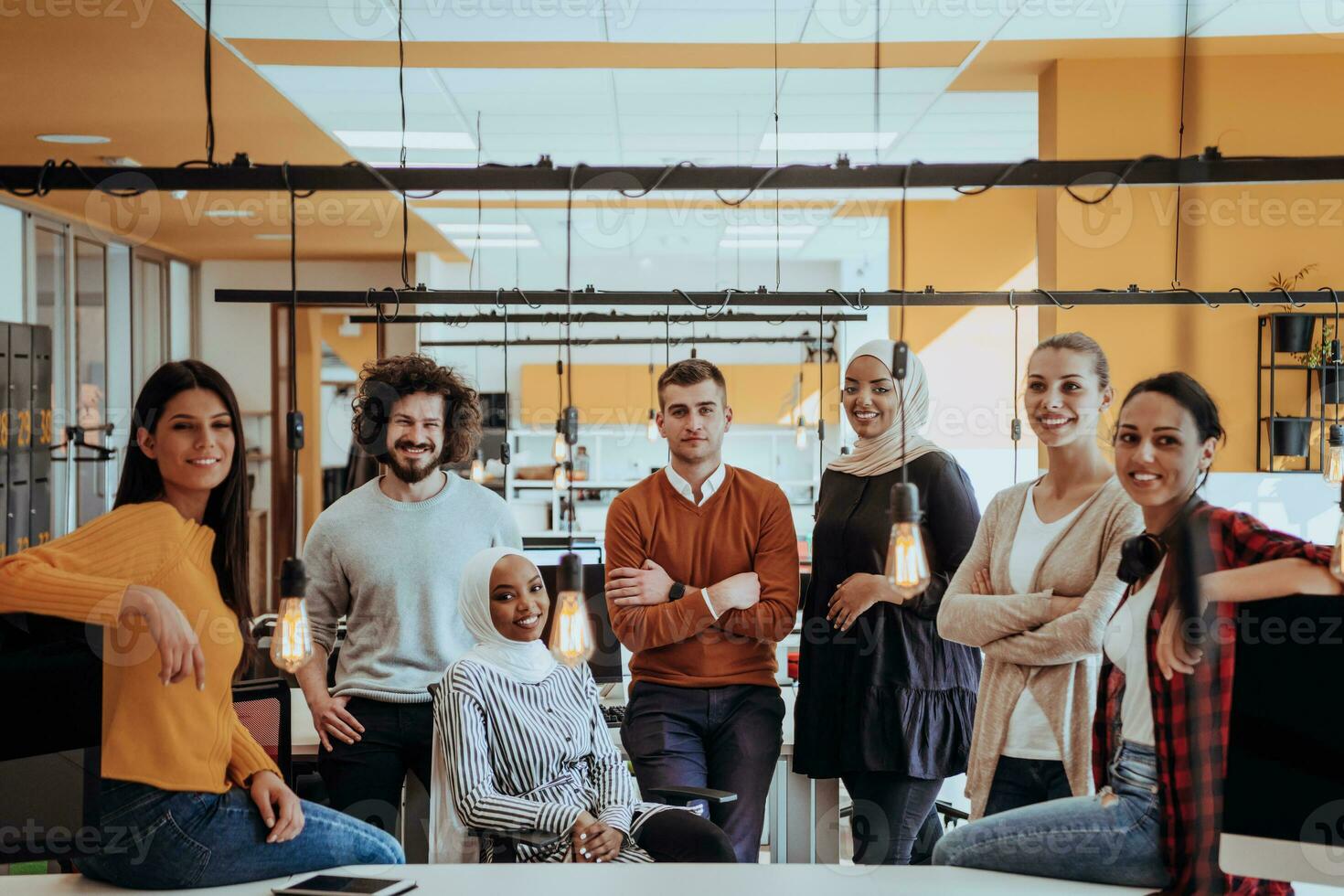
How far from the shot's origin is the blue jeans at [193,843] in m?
2.02

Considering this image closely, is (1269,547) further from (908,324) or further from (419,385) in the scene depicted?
(908,324)

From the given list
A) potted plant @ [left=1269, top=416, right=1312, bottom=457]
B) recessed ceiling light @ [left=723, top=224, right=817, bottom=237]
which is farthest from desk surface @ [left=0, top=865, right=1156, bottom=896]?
recessed ceiling light @ [left=723, top=224, right=817, bottom=237]

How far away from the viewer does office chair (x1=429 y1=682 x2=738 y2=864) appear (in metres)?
2.58

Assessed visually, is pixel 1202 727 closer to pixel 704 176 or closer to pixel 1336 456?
pixel 704 176

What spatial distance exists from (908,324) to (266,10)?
500 centimetres

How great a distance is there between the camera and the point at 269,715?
303 centimetres

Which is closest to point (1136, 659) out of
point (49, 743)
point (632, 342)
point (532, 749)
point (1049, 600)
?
point (1049, 600)

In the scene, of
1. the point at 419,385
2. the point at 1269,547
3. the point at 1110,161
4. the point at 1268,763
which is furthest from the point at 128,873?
the point at 1110,161

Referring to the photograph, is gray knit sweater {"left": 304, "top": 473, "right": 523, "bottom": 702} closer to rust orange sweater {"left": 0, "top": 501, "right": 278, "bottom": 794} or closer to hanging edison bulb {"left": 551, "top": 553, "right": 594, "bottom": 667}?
rust orange sweater {"left": 0, "top": 501, "right": 278, "bottom": 794}

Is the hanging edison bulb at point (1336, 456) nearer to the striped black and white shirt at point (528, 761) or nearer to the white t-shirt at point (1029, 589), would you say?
the white t-shirt at point (1029, 589)

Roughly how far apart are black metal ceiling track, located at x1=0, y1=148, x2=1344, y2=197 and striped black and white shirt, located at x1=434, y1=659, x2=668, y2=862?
1.21m

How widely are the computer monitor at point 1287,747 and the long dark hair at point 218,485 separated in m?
1.83

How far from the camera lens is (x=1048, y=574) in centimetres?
255

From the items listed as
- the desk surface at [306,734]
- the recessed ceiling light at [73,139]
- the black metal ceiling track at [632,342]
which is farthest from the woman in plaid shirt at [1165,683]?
the recessed ceiling light at [73,139]
